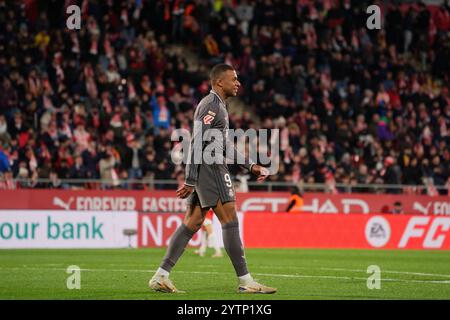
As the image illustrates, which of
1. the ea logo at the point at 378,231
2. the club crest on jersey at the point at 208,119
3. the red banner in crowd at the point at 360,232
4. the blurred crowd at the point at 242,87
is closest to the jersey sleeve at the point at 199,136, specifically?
the club crest on jersey at the point at 208,119

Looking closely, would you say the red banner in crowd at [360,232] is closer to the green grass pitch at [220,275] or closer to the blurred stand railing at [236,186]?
the blurred stand railing at [236,186]

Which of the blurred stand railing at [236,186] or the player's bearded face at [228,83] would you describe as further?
the blurred stand railing at [236,186]

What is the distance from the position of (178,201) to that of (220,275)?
14117mm

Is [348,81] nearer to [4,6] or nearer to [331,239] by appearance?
[331,239]

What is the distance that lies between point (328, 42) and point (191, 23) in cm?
519

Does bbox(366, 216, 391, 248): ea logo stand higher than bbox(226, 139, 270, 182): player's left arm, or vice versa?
bbox(226, 139, 270, 182): player's left arm

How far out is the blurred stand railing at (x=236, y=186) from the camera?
89.1 feet

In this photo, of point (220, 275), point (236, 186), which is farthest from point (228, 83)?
point (236, 186)

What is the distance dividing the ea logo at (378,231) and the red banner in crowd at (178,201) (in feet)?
8.04

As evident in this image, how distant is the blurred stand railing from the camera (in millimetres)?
27156

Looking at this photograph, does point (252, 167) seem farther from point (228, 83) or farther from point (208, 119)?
point (228, 83)

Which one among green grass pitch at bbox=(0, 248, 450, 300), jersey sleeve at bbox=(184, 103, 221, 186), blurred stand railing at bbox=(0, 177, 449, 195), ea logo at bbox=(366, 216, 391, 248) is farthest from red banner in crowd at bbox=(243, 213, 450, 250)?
jersey sleeve at bbox=(184, 103, 221, 186)

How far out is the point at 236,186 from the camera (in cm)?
2933

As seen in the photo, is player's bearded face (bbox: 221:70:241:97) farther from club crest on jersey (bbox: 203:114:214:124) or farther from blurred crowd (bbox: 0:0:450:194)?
blurred crowd (bbox: 0:0:450:194)
